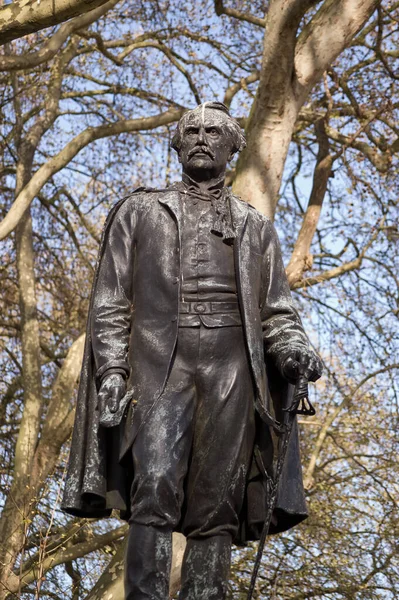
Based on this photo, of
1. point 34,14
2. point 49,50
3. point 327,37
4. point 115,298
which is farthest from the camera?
point 49,50

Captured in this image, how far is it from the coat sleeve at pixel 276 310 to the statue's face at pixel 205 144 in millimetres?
345

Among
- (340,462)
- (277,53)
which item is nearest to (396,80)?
(277,53)

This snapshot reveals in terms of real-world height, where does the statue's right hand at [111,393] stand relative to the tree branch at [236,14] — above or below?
below

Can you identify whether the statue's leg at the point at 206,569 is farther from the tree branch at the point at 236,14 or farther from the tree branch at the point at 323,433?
the tree branch at the point at 236,14

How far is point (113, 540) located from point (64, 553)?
661 millimetres

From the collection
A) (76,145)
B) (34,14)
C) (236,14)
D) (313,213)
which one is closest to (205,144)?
(34,14)

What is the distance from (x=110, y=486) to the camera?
5.19 metres

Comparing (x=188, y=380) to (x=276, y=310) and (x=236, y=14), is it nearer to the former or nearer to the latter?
(x=276, y=310)

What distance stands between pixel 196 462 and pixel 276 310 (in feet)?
2.56

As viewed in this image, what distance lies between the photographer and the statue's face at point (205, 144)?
565 cm

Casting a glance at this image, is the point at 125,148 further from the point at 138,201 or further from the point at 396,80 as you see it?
the point at 138,201

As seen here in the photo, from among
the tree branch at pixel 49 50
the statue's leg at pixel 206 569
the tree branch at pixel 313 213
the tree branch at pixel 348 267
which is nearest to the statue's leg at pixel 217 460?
the statue's leg at pixel 206 569

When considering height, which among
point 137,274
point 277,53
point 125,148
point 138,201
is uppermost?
point 125,148

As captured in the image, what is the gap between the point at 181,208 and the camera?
5605 millimetres
